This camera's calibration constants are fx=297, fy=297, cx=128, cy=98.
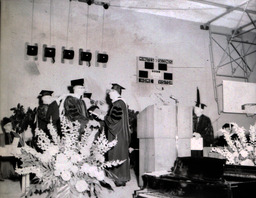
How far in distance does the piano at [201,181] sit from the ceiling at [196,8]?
21.1ft

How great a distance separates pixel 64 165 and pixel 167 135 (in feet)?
7.26

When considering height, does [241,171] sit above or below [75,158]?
below

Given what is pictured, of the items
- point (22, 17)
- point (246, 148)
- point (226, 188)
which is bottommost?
point (226, 188)

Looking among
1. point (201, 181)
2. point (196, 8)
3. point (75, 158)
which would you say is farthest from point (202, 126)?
point (75, 158)

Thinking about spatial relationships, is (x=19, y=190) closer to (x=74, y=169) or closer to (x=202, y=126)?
(x=74, y=169)

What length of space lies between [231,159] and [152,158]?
1.10 metres

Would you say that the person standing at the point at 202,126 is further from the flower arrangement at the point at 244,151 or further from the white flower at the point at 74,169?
the white flower at the point at 74,169

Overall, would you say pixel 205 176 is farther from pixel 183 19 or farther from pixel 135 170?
pixel 183 19

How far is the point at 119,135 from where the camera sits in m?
5.64

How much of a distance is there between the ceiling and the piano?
643cm

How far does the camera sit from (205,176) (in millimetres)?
2787

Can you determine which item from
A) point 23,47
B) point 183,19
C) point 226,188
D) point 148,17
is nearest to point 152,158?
point 226,188

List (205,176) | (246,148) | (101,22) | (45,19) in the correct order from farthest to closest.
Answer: (101,22) < (45,19) < (246,148) < (205,176)

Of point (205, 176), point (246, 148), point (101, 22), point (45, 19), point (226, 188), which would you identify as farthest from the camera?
point (101, 22)
